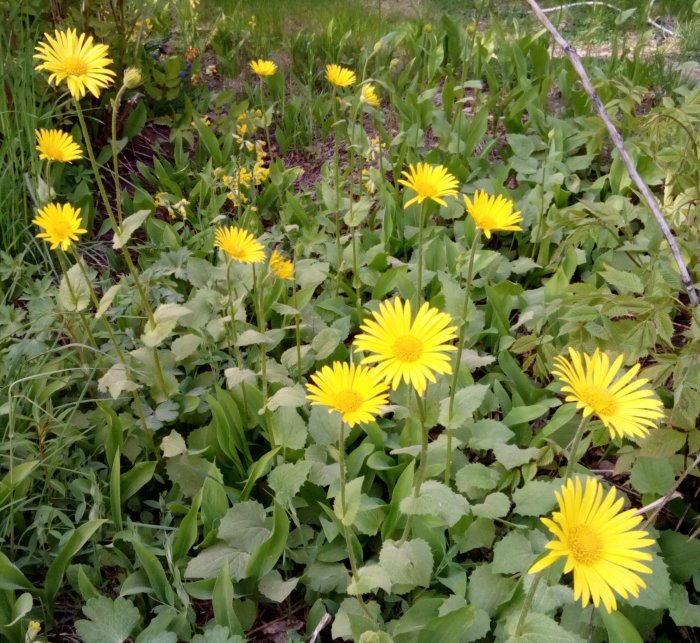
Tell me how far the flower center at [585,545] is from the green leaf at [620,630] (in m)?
0.54

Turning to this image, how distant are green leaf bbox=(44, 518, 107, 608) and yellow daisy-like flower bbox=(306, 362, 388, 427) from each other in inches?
31.6

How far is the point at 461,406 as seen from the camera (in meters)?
1.59

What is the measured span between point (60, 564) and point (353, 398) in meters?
0.95

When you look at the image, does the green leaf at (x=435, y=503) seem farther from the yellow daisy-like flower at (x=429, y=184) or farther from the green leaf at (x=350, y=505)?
the yellow daisy-like flower at (x=429, y=184)

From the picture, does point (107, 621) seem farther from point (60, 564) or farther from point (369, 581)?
point (369, 581)

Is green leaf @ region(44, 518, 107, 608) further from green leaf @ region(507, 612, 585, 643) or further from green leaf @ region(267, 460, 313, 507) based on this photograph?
green leaf @ region(507, 612, 585, 643)

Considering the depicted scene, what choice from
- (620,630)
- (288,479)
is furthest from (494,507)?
(288,479)

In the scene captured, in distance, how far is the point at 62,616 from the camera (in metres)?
1.68

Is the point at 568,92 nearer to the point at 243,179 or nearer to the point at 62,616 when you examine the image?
the point at 243,179

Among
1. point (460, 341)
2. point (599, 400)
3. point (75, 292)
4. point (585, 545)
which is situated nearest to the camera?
point (585, 545)

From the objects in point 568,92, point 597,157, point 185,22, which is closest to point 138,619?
point 597,157

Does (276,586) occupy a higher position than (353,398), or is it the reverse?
(353,398)

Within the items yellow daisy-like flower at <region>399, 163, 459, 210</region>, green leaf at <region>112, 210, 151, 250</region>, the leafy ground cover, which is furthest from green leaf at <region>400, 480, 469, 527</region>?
green leaf at <region>112, 210, 151, 250</region>

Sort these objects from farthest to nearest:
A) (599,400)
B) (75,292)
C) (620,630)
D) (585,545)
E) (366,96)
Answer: (366,96) → (75,292) → (620,630) → (599,400) → (585,545)
